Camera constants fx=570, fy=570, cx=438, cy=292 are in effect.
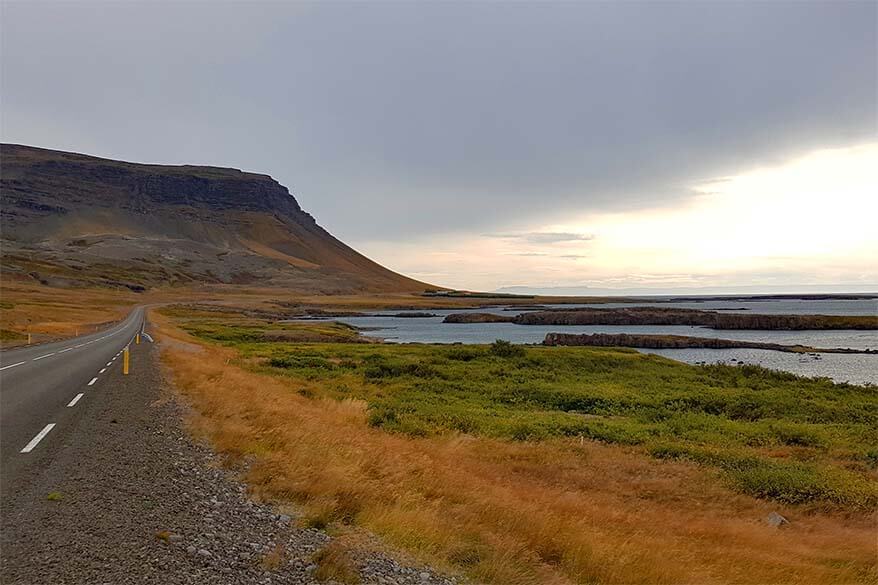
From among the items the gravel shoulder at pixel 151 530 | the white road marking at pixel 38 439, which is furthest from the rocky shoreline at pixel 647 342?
the gravel shoulder at pixel 151 530

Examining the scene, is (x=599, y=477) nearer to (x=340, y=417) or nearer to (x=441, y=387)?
(x=340, y=417)

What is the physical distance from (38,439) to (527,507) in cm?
1017

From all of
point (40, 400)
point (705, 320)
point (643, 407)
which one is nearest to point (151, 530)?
point (40, 400)

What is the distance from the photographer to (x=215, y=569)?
641 centimetres

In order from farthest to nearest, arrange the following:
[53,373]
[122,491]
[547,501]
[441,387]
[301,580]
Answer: [441,387]
[53,373]
[547,501]
[122,491]
[301,580]

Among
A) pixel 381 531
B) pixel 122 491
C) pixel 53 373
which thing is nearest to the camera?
pixel 381 531

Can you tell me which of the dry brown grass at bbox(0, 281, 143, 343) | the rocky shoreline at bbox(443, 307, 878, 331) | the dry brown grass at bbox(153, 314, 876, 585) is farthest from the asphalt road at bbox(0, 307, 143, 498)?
the rocky shoreline at bbox(443, 307, 878, 331)

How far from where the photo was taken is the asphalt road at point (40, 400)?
10403mm

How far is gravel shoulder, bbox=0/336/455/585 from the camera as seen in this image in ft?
20.8

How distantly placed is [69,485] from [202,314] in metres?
108

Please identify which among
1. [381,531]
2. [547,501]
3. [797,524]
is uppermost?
[381,531]

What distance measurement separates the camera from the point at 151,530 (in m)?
7.33

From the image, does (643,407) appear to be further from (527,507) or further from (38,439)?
(38,439)

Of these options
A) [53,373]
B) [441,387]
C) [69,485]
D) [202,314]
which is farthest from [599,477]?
[202,314]
